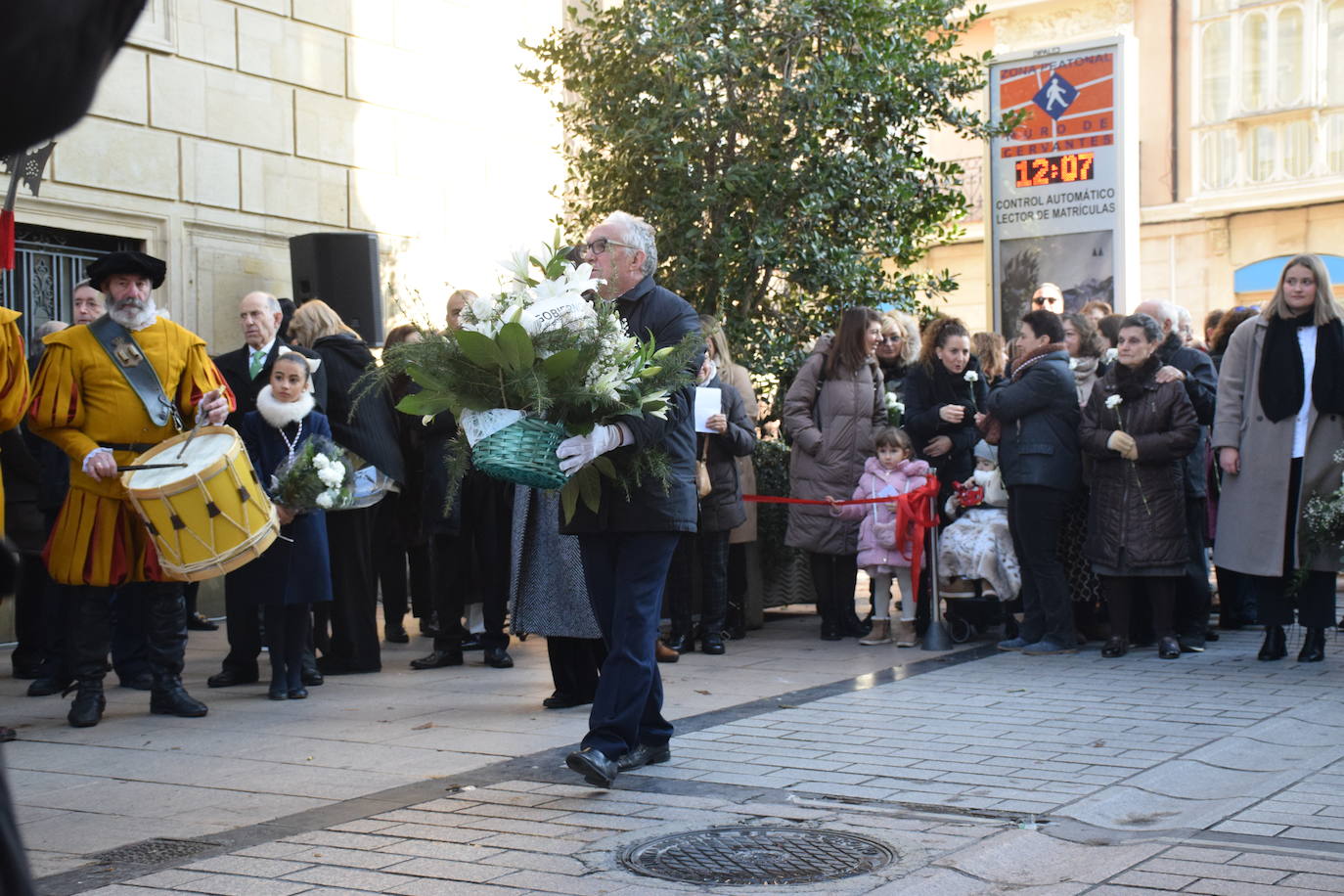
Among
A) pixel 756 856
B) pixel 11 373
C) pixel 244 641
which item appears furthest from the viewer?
pixel 244 641

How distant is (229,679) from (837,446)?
3.95m

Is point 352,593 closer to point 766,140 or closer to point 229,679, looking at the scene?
point 229,679

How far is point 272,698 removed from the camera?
7.95 meters

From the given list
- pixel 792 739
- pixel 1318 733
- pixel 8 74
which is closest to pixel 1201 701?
pixel 1318 733

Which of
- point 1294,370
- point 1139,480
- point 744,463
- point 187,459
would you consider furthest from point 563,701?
point 1294,370

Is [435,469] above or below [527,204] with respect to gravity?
below

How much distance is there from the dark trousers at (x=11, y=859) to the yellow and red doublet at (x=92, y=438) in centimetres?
570

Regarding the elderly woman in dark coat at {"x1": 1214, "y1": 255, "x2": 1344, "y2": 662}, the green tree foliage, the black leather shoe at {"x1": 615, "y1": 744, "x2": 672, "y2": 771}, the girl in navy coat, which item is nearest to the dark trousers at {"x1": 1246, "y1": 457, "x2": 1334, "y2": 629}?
the elderly woman in dark coat at {"x1": 1214, "y1": 255, "x2": 1344, "y2": 662}

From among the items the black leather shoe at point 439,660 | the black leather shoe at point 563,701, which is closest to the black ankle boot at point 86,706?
the black leather shoe at point 563,701

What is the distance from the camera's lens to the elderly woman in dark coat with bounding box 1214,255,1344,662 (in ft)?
28.2

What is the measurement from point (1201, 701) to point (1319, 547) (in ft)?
4.88

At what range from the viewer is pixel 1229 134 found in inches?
1097

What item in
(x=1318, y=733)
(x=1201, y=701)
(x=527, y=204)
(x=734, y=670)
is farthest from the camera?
(x=527, y=204)

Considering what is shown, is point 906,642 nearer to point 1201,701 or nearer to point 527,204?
point 1201,701
